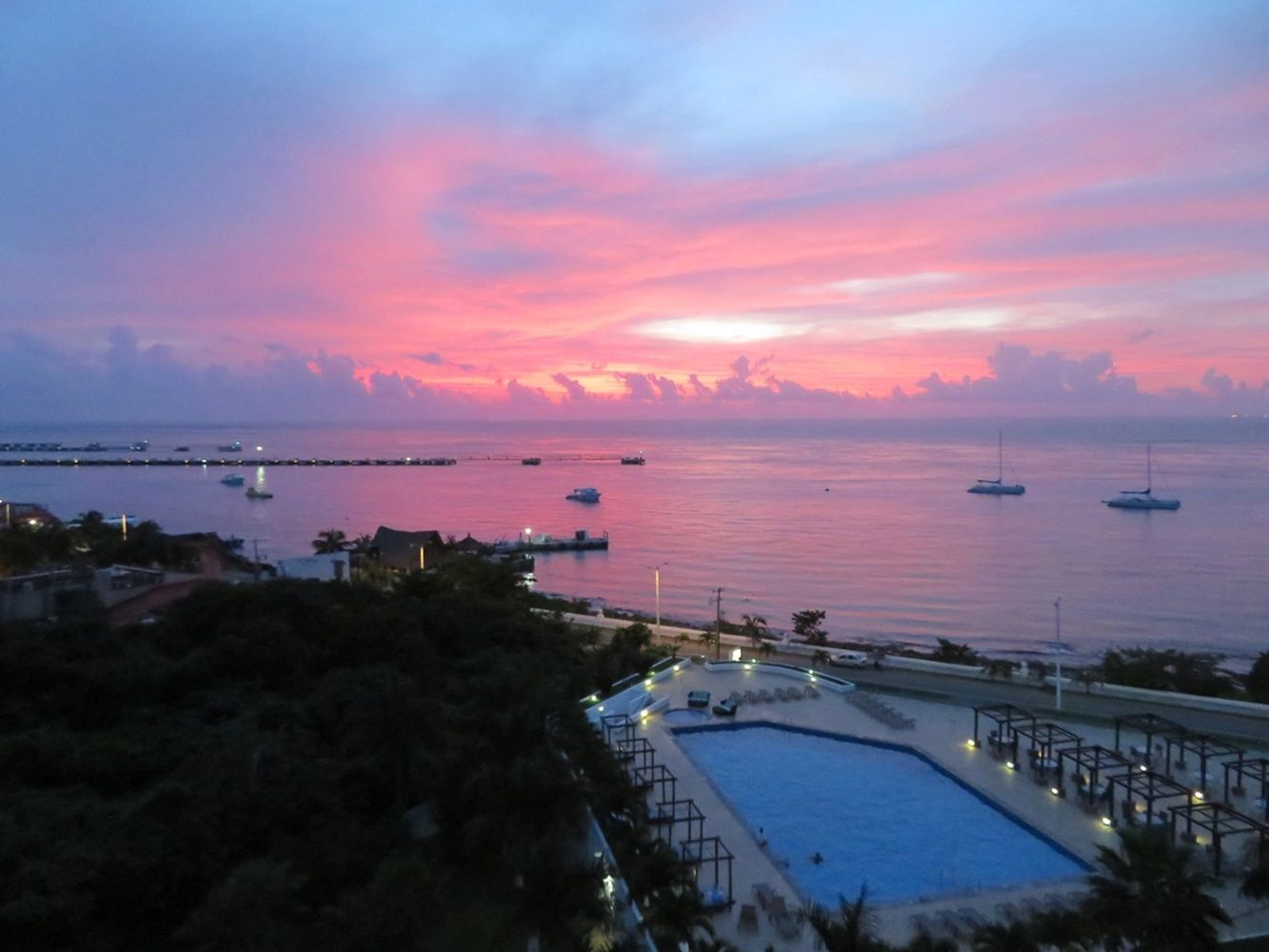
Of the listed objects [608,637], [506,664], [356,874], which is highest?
[506,664]

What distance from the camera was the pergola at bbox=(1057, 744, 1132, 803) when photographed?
11.2m

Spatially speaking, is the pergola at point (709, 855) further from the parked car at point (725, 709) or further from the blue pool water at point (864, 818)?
the parked car at point (725, 709)

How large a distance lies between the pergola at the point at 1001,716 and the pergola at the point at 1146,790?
1.54m

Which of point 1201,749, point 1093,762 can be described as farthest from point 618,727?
point 1201,749

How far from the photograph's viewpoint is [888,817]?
11.4 meters

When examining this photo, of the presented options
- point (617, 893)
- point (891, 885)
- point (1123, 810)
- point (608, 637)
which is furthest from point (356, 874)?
point (608, 637)

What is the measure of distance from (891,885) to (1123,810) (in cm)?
327

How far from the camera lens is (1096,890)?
7266 millimetres

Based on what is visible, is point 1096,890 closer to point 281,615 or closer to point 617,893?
point 617,893

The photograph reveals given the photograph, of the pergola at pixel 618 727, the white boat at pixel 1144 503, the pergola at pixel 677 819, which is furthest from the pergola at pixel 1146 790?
the white boat at pixel 1144 503

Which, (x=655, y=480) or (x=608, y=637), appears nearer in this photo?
(x=608, y=637)

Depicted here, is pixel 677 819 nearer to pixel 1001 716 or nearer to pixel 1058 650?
pixel 1001 716

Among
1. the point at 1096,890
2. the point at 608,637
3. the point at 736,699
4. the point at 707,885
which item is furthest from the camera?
the point at 608,637

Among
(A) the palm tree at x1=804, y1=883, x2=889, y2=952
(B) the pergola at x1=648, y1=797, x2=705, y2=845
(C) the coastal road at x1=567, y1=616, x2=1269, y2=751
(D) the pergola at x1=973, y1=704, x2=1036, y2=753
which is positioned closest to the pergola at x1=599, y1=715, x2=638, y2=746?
(B) the pergola at x1=648, y1=797, x2=705, y2=845
